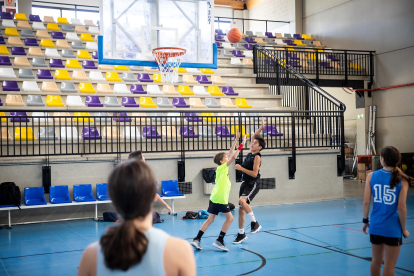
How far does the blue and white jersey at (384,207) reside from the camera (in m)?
3.72

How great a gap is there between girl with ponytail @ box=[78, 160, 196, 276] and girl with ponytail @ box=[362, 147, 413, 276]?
2842mm

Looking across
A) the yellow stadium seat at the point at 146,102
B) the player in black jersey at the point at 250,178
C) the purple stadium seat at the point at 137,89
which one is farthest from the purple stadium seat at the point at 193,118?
the player in black jersey at the point at 250,178

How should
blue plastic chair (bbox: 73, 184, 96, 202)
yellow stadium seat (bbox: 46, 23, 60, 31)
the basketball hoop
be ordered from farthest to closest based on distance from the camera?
yellow stadium seat (bbox: 46, 23, 60, 31) < the basketball hoop < blue plastic chair (bbox: 73, 184, 96, 202)

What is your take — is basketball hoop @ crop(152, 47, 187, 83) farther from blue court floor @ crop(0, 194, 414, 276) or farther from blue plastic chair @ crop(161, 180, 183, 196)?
blue court floor @ crop(0, 194, 414, 276)

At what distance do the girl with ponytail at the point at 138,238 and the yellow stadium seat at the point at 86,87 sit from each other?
11657mm

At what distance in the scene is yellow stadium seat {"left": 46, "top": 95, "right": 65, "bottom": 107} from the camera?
11436mm

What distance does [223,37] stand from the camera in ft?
64.3

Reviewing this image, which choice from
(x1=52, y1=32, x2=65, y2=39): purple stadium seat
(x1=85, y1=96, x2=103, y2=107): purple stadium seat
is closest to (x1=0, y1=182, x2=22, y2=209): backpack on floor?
(x1=85, y1=96, x2=103, y2=107): purple stadium seat

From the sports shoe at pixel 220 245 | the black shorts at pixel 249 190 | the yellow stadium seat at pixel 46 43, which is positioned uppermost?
the yellow stadium seat at pixel 46 43

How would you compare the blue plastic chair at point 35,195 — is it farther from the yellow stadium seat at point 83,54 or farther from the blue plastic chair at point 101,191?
the yellow stadium seat at point 83,54

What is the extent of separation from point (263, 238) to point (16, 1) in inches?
679

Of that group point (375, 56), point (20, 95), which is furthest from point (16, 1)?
point (375, 56)

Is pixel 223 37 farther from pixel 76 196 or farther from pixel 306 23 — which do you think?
pixel 76 196

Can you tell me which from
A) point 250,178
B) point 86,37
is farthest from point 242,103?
point 86,37
